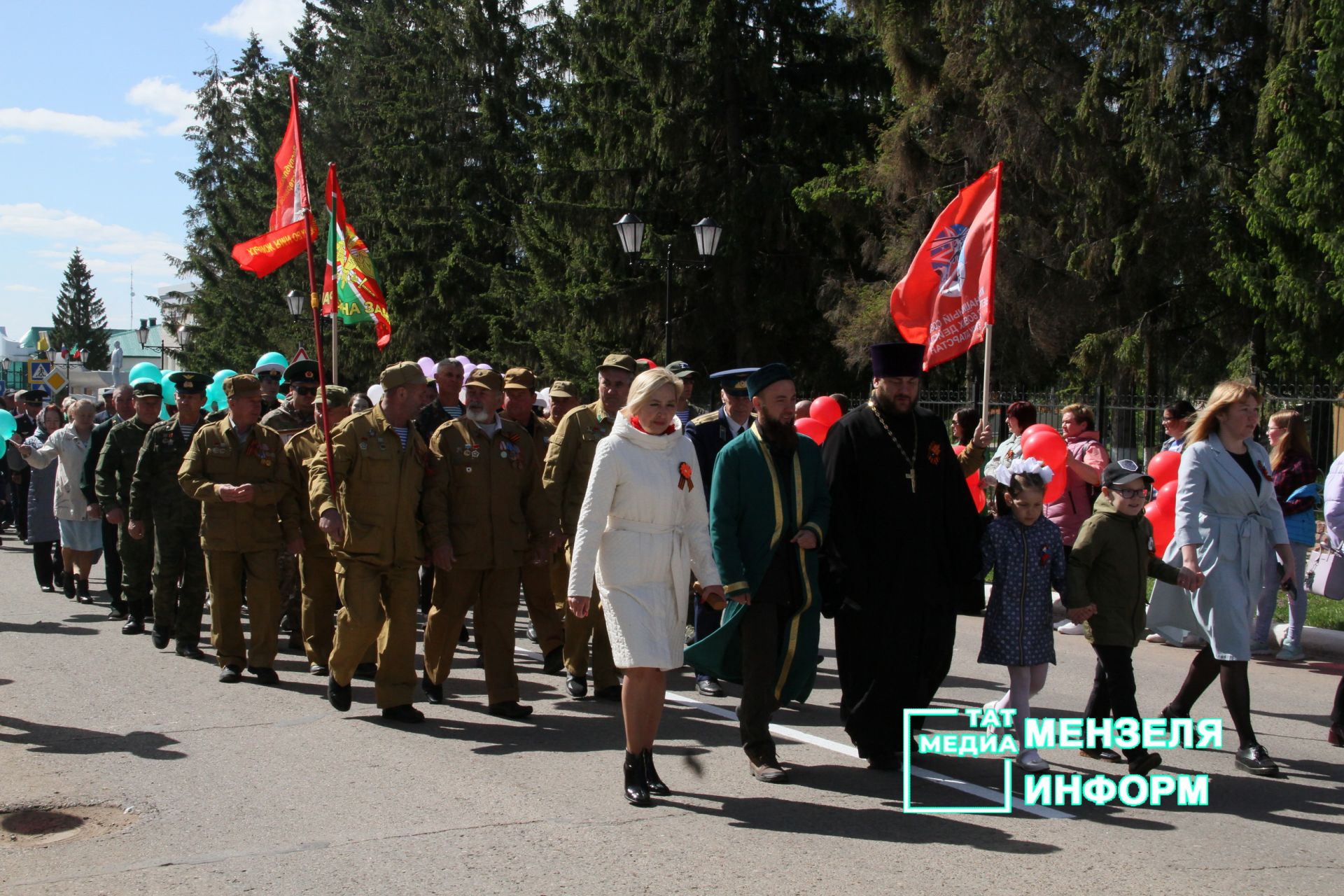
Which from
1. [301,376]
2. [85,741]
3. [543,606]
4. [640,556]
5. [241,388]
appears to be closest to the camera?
[640,556]

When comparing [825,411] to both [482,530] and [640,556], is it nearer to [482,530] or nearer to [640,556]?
[482,530]

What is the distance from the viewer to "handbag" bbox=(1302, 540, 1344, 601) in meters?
7.71

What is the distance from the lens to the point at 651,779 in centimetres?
580

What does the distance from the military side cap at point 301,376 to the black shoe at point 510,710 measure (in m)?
3.41

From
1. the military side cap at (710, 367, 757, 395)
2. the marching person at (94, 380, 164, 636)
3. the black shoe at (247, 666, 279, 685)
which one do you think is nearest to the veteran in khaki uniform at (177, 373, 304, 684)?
the black shoe at (247, 666, 279, 685)

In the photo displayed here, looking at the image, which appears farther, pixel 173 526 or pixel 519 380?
pixel 173 526

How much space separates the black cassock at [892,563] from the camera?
20.2 feet

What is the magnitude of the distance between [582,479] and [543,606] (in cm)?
97

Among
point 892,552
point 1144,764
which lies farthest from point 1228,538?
point 892,552

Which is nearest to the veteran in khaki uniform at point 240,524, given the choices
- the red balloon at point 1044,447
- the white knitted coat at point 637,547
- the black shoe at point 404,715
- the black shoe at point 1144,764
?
the black shoe at point 404,715

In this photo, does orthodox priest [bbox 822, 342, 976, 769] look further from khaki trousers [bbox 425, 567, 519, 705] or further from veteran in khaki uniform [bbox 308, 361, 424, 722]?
veteran in khaki uniform [bbox 308, 361, 424, 722]

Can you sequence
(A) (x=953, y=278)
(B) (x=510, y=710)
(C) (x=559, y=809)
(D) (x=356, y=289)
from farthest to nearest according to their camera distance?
(D) (x=356, y=289) < (A) (x=953, y=278) < (B) (x=510, y=710) < (C) (x=559, y=809)

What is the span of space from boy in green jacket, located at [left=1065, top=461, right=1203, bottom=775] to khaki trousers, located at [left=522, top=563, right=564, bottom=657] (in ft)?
10.8

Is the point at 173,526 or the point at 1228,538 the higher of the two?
the point at 1228,538
